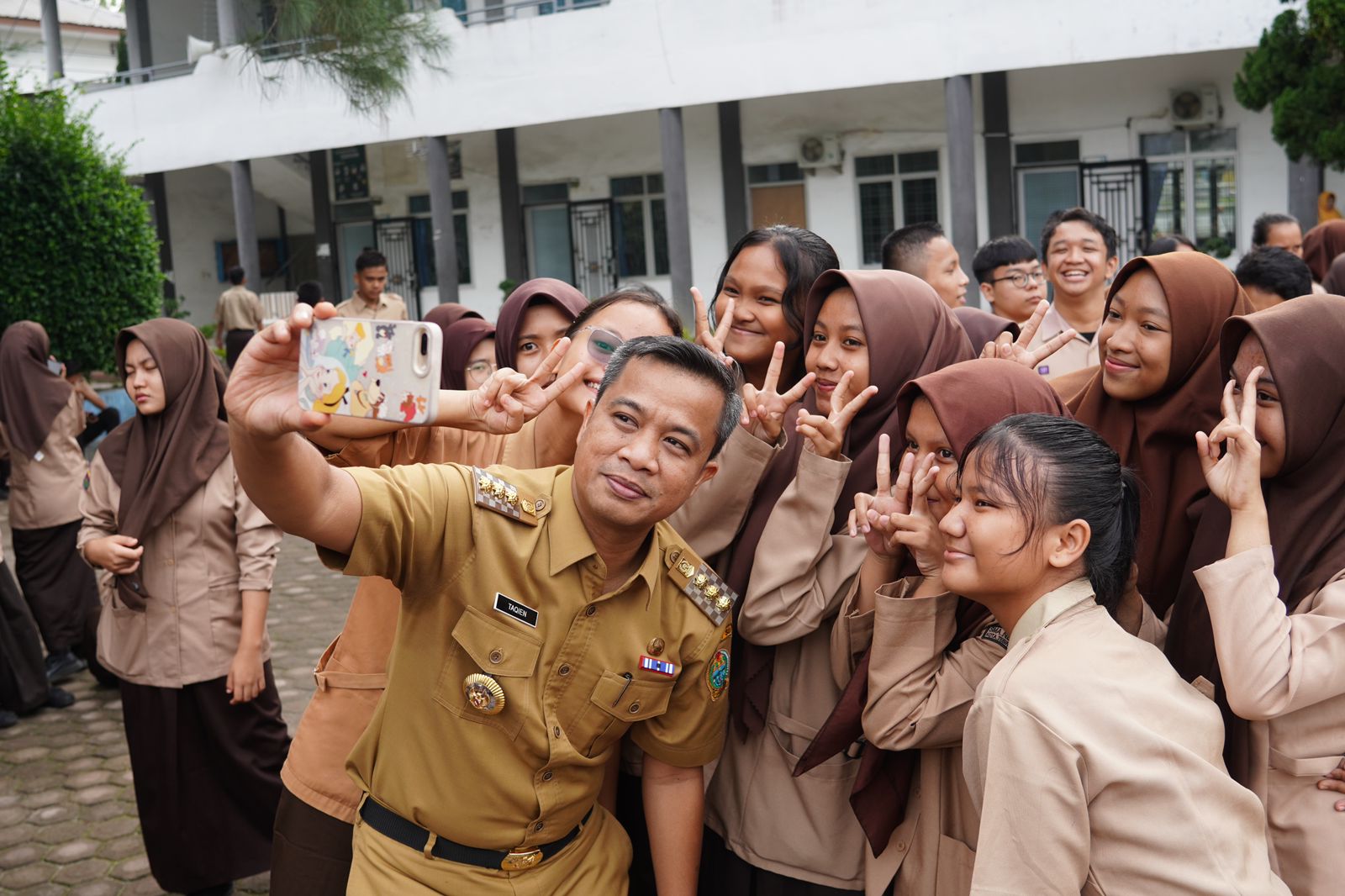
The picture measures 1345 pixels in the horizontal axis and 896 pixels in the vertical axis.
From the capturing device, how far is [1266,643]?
6.47 ft

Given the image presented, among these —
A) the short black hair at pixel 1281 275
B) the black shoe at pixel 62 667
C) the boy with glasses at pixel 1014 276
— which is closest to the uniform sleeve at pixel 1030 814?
the short black hair at pixel 1281 275

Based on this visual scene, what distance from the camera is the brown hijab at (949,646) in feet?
7.39

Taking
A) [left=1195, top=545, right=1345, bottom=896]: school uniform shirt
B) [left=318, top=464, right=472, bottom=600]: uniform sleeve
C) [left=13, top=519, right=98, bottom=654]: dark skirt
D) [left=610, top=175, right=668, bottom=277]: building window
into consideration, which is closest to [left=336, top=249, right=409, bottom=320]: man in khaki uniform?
[left=13, top=519, right=98, bottom=654]: dark skirt

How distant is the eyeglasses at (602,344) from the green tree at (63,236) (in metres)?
8.79

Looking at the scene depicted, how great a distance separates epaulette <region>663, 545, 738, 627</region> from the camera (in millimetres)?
2268

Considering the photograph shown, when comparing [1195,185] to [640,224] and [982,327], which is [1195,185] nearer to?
[640,224]

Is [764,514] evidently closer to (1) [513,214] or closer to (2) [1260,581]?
(2) [1260,581]

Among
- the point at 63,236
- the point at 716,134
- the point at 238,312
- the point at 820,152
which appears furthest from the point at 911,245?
the point at 716,134

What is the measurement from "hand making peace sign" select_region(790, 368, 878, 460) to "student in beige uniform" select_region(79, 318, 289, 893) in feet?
7.11

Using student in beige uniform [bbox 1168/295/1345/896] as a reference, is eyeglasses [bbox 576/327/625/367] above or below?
above

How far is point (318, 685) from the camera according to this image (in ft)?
8.84

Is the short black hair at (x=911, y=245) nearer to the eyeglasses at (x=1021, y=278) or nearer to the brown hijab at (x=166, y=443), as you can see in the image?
the eyeglasses at (x=1021, y=278)

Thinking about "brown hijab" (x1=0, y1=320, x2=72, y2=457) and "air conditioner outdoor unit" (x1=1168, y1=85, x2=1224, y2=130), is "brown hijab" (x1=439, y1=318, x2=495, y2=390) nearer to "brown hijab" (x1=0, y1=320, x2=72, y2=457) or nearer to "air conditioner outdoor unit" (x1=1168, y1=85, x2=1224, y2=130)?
"brown hijab" (x1=0, y1=320, x2=72, y2=457)

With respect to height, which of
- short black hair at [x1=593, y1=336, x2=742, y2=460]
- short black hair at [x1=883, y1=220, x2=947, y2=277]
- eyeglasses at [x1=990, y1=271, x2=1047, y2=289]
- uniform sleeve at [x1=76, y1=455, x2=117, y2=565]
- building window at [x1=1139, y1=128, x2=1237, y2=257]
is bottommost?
uniform sleeve at [x1=76, y1=455, x2=117, y2=565]
